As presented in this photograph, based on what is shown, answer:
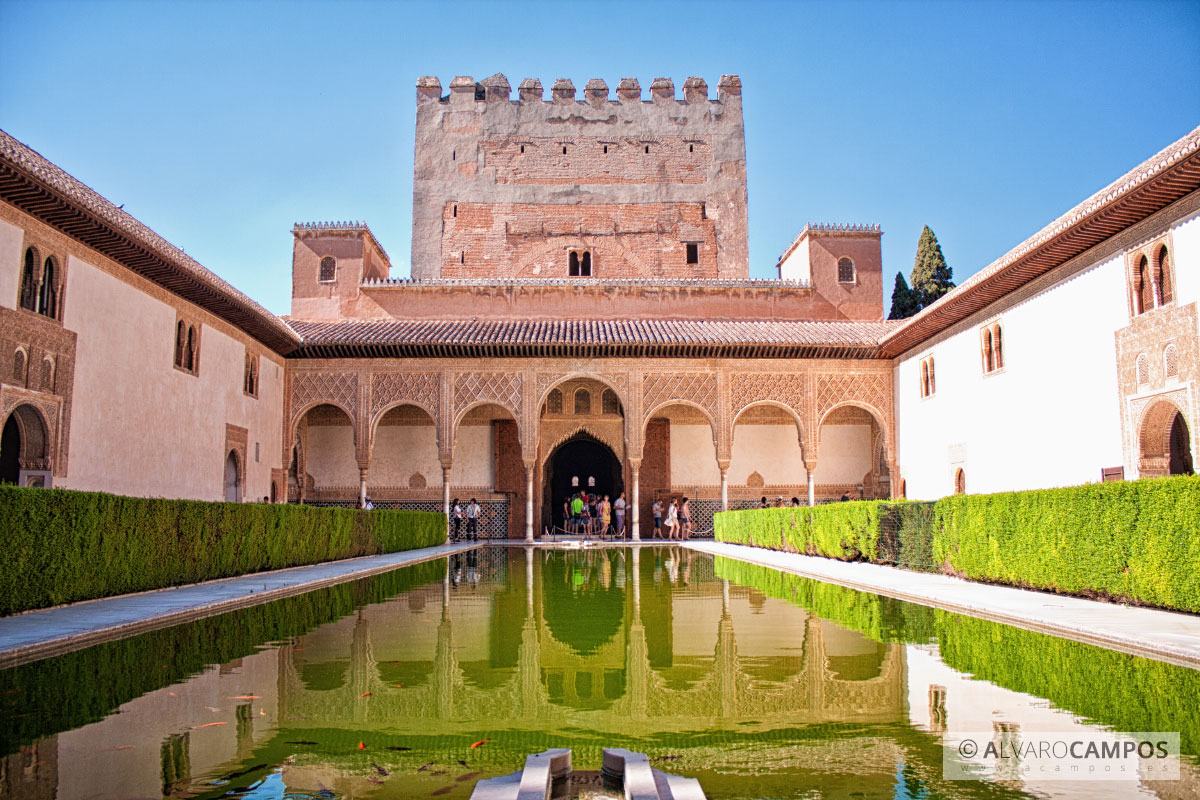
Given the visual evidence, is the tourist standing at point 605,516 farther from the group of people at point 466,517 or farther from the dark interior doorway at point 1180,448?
the dark interior doorway at point 1180,448

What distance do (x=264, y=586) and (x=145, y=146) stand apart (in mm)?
10353

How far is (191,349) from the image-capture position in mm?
14656

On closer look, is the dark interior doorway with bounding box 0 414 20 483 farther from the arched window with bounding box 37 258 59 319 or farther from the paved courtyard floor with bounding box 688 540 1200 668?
the paved courtyard floor with bounding box 688 540 1200 668

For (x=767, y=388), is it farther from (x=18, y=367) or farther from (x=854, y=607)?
(x=18, y=367)

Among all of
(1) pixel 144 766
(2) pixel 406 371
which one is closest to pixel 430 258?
(2) pixel 406 371

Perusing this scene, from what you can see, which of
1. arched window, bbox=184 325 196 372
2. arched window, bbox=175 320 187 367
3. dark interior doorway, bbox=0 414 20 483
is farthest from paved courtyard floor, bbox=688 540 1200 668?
arched window, bbox=184 325 196 372

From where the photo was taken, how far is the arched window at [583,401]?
21.5m

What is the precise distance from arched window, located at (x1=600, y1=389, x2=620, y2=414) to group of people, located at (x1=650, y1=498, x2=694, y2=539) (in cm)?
238

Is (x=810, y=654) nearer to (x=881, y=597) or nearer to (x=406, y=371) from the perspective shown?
(x=881, y=597)

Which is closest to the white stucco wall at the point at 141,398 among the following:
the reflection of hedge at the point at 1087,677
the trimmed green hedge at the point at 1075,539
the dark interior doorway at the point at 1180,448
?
the trimmed green hedge at the point at 1075,539

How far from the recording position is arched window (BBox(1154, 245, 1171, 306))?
1034cm

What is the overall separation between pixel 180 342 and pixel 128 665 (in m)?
11.2

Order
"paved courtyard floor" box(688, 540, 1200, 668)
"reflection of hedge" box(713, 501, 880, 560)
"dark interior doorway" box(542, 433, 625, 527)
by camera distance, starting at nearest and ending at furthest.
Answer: "paved courtyard floor" box(688, 540, 1200, 668)
"reflection of hedge" box(713, 501, 880, 560)
"dark interior doorway" box(542, 433, 625, 527)

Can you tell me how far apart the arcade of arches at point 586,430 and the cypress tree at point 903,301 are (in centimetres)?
775
